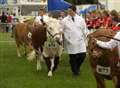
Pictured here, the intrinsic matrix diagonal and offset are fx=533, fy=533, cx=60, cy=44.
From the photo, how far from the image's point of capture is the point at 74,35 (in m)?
15.8

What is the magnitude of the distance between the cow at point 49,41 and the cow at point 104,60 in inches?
220

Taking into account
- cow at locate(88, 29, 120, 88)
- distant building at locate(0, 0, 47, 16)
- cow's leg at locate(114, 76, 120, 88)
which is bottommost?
distant building at locate(0, 0, 47, 16)

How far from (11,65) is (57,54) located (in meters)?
3.62

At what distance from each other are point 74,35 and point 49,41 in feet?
2.95

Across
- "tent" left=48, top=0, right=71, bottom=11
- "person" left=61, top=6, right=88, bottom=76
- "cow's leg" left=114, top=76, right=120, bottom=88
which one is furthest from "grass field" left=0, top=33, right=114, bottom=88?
"cow's leg" left=114, top=76, right=120, bottom=88

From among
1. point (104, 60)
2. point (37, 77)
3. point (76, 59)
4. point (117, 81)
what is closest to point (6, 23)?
point (37, 77)

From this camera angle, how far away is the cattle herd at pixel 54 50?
9211mm

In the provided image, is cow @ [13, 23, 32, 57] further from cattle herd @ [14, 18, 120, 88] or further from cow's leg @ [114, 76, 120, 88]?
cow's leg @ [114, 76, 120, 88]

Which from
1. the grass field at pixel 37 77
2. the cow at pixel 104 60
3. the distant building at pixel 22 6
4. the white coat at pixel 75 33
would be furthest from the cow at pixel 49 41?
the distant building at pixel 22 6

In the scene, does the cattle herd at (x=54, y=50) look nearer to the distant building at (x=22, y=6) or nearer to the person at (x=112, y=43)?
the person at (x=112, y=43)

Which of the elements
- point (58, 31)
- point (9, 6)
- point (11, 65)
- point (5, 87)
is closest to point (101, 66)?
point (5, 87)

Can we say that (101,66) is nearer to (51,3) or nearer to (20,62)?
(20,62)

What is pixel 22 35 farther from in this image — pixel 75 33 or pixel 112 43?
pixel 112 43

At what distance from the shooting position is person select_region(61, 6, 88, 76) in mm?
15758
